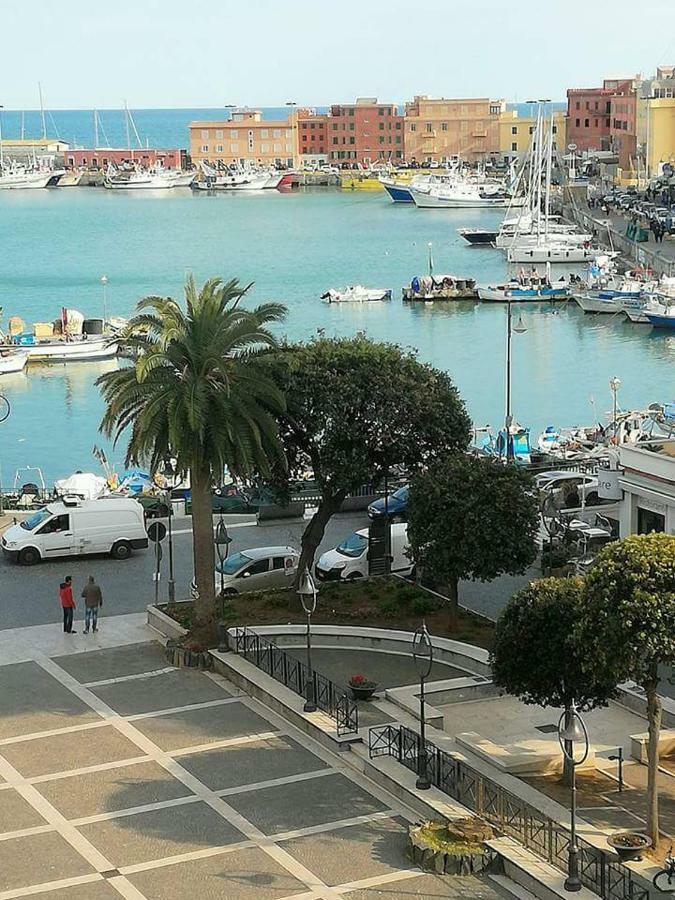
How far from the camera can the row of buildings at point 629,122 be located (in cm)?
15962

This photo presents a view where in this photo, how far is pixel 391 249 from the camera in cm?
13300

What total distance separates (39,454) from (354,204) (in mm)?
125213

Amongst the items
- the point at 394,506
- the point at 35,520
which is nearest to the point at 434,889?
the point at 35,520

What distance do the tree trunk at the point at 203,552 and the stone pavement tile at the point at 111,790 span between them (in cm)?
488

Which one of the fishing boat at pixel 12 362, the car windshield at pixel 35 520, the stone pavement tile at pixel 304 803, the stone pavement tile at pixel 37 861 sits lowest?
the fishing boat at pixel 12 362

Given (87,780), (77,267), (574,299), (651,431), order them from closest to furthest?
(87,780), (651,431), (574,299), (77,267)

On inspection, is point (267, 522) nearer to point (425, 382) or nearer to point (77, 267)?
point (425, 382)

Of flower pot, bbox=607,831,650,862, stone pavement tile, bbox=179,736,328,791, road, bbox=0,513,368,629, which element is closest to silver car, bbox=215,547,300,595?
road, bbox=0,513,368,629

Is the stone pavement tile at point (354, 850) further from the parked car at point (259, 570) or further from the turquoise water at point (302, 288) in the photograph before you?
the turquoise water at point (302, 288)

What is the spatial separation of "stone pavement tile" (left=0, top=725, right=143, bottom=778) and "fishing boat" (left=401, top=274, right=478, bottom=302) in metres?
81.6

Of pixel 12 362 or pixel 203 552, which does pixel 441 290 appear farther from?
pixel 203 552

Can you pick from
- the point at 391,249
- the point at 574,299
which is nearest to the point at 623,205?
the point at 391,249

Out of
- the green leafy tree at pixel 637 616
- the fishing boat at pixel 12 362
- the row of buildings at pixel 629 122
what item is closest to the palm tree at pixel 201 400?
the green leafy tree at pixel 637 616

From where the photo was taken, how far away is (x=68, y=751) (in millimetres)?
20891
